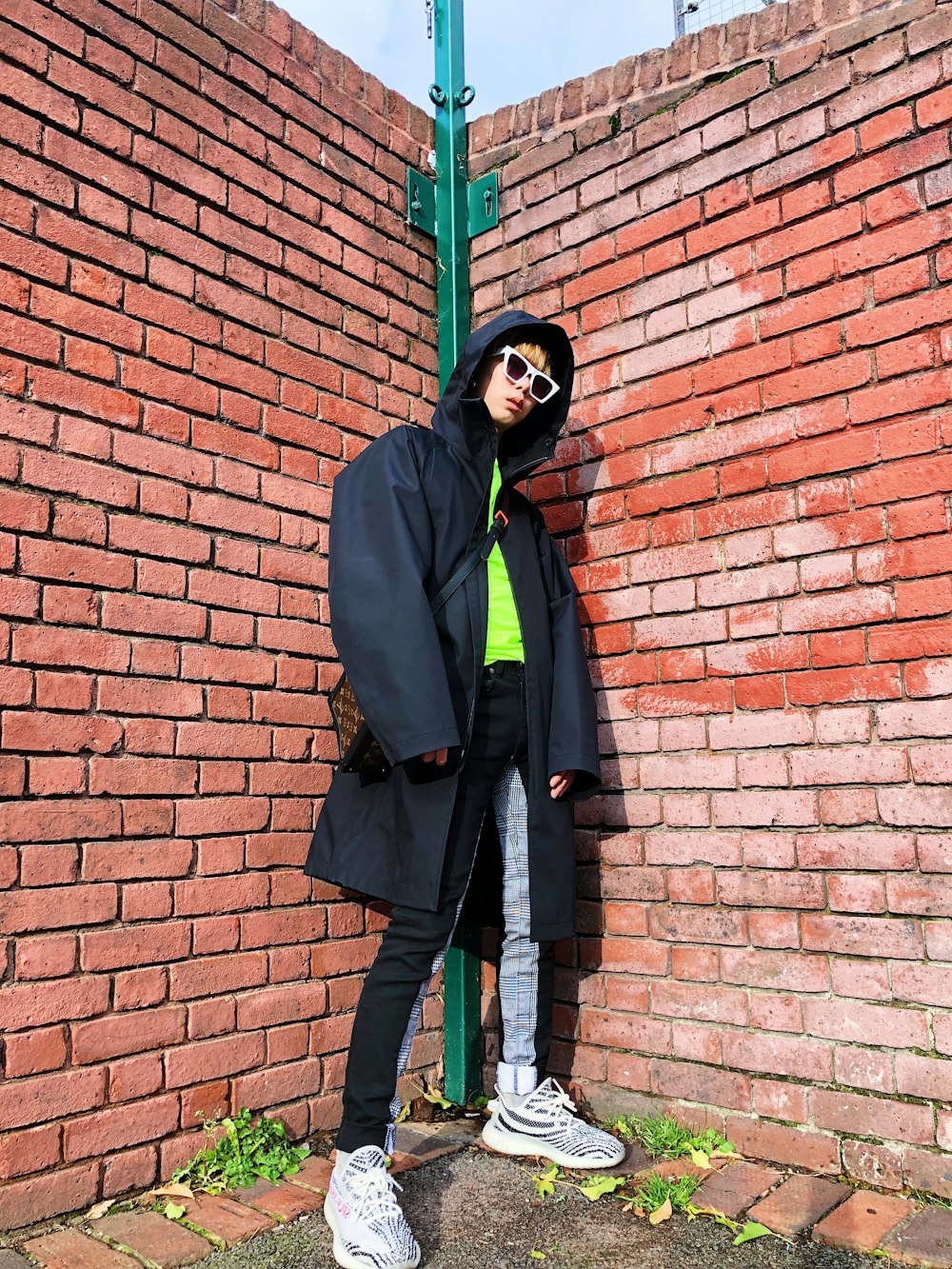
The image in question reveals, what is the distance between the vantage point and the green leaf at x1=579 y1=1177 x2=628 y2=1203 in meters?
2.44

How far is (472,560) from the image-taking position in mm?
2666

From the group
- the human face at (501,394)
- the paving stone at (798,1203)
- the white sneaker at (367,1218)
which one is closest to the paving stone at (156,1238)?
the white sneaker at (367,1218)

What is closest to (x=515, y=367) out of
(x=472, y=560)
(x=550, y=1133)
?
(x=472, y=560)

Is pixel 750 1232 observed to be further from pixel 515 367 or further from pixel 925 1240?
pixel 515 367

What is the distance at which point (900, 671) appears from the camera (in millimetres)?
2492

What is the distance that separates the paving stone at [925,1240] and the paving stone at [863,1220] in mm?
27

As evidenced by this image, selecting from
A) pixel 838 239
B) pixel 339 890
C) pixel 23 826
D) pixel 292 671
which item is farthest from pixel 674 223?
pixel 23 826

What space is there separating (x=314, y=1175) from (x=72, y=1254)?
639 millimetres

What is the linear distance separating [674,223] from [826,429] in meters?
0.85

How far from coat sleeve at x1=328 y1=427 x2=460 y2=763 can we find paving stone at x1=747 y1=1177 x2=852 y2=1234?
1234mm

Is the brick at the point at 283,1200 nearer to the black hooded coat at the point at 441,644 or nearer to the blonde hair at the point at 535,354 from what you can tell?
the black hooded coat at the point at 441,644

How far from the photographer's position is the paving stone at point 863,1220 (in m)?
2.14

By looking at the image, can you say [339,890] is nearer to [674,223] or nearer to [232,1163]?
[232,1163]

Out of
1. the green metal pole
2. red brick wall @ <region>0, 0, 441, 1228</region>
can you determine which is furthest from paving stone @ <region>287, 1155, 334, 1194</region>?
the green metal pole
